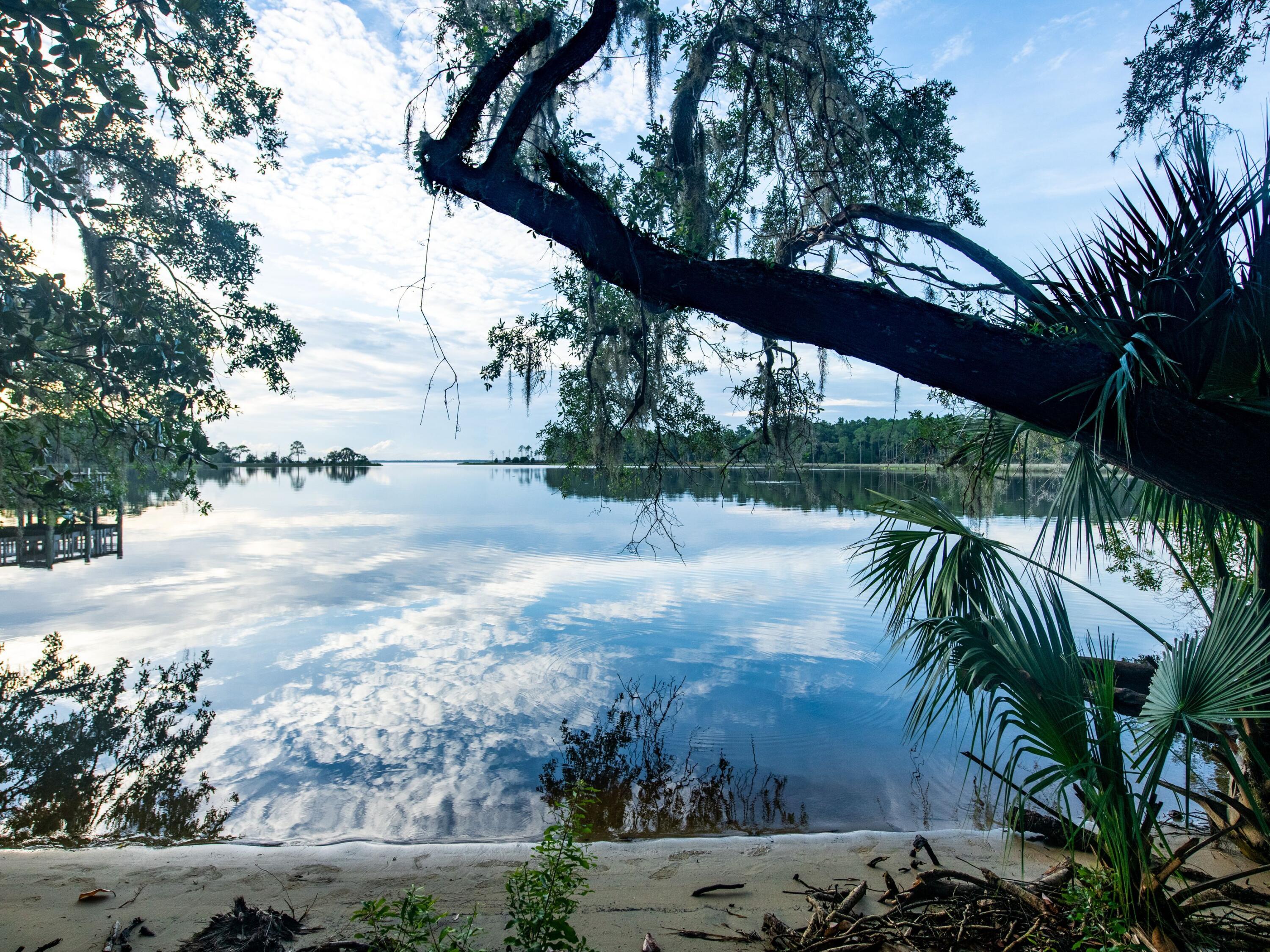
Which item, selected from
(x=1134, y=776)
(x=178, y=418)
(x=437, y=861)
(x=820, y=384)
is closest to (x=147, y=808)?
(x=437, y=861)

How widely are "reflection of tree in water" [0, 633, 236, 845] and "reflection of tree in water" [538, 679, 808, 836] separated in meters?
2.71

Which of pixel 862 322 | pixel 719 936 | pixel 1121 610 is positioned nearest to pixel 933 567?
pixel 1121 610

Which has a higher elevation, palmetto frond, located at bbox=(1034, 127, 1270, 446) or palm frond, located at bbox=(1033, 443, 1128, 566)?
palmetto frond, located at bbox=(1034, 127, 1270, 446)

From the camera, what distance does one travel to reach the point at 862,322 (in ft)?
9.34

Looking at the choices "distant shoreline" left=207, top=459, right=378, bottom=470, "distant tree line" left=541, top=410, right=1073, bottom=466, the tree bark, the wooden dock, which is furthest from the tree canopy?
"distant shoreline" left=207, top=459, right=378, bottom=470

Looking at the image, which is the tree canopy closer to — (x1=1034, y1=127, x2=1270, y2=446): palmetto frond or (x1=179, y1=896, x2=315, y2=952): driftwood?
(x1=179, y1=896, x2=315, y2=952): driftwood

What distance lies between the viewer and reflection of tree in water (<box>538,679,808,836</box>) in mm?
4949

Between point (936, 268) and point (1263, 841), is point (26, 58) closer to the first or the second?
point (936, 268)

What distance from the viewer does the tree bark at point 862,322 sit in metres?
2.55

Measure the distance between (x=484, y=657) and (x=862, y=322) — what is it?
766cm

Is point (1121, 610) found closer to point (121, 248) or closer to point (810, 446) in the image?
point (810, 446)

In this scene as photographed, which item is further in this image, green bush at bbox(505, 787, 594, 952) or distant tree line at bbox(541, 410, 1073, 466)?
distant tree line at bbox(541, 410, 1073, 466)

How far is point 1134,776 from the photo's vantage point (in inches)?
223

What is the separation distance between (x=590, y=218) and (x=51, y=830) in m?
5.53
